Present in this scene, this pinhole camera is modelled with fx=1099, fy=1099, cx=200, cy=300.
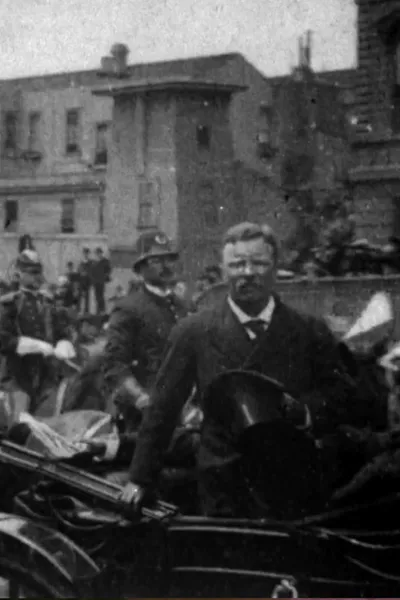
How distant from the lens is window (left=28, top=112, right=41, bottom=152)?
390cm

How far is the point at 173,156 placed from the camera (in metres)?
3.49

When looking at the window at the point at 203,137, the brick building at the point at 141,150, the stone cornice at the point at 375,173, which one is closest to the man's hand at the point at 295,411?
the brick building at the point at 141,150

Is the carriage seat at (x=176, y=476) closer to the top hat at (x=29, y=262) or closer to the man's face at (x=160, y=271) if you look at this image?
the man's face at (x=160, y=271)

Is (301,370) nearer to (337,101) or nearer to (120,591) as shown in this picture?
(120,591)

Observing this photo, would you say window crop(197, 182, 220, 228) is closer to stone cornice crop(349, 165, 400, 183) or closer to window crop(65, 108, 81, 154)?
stone cornice crop(349, 165, 400, 183)

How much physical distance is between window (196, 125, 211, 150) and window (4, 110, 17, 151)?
0.79 m

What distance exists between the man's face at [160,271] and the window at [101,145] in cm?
49

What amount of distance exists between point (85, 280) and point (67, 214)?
0.28 metres

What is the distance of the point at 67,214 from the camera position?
162 inches

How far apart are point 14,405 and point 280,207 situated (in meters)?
1.68

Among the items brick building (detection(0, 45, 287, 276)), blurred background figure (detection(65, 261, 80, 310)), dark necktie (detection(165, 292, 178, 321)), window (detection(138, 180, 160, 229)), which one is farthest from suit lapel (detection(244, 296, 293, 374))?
blurred background figure (detection(65, 261, 80, 310))

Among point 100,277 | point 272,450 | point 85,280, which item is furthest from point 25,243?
point 272,450

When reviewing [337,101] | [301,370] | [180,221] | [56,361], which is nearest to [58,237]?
[56,361]

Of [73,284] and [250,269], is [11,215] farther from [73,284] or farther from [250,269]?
[250,269]
